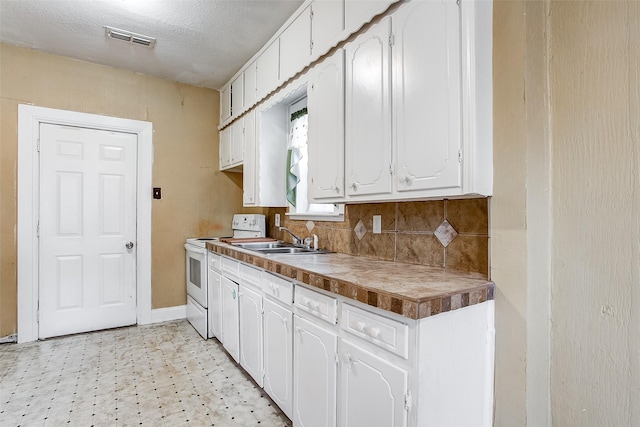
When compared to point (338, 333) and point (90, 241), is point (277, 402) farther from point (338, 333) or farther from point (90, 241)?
point (90, 241)

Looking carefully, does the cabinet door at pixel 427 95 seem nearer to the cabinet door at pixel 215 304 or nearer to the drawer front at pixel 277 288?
the drawer front at pixel 277 288

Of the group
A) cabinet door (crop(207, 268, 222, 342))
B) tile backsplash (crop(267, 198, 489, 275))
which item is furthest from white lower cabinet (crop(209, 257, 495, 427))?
cabinet door (crop(207, 268, 222, 342))

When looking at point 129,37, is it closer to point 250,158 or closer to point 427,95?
point 250,158

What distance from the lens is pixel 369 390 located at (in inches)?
49.3

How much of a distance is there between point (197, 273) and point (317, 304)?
2122mm

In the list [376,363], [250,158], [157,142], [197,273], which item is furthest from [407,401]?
[157,142]

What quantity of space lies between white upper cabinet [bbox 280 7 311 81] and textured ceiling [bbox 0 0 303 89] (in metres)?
0.12

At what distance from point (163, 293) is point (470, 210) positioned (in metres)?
3.14

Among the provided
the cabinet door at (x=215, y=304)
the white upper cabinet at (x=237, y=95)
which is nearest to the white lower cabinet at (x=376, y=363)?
the cabinet door at (x=215, y=304)

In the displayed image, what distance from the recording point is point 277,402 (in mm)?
1904

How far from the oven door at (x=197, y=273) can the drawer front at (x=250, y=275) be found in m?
0.90

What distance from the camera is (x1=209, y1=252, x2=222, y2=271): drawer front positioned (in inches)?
109

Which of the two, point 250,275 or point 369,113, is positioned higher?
point 369,113

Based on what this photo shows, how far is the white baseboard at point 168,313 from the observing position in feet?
11.4
